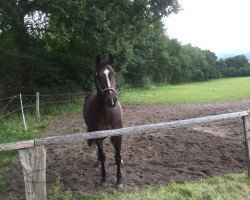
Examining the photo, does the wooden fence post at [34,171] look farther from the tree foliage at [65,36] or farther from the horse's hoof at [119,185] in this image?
the tree foliage at [65,36]

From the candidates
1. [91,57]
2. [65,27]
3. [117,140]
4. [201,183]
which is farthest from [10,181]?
[91,57]

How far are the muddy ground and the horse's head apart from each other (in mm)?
1633

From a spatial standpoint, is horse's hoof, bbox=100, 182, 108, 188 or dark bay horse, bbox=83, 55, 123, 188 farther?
horse's hoof, bbox=100, 182, 108, 188

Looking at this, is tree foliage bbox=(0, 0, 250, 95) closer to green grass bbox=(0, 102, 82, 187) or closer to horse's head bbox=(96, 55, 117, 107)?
green grass bbox=(0, 102, 82, 187)

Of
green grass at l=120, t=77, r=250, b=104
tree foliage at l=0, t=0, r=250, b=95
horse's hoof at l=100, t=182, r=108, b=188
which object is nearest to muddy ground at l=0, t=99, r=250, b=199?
horse's hoof at l=100, t=182, r=108, b=188

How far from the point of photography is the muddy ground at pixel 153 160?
242 inches

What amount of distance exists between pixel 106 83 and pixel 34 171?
2.03 metres

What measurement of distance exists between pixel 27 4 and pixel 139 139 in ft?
38.4

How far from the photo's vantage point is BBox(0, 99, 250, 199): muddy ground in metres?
6.15

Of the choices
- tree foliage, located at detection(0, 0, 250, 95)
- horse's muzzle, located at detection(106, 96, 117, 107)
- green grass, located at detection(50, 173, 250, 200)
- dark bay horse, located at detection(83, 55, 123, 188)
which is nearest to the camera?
green grass, located at detection(50, 173, 250, 200)

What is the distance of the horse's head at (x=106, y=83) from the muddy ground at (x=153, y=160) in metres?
1.63

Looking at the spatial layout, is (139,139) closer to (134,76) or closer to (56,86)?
(56,86)

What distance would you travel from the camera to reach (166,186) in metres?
5.68

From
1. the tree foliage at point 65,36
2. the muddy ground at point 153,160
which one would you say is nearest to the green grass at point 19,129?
the muddy ground at point 153,160
